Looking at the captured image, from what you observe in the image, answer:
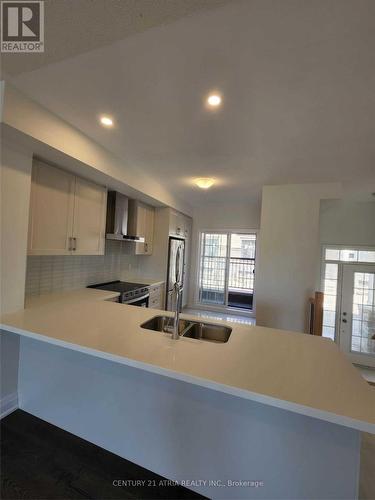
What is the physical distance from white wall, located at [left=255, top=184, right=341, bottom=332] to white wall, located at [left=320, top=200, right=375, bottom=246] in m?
0.87

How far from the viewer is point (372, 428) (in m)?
→ 0.76

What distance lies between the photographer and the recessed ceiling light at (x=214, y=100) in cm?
152

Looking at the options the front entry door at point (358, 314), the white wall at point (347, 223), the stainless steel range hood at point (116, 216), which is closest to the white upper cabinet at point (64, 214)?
the stainless steel range hood at point (116, 216)

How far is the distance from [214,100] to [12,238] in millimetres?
1853

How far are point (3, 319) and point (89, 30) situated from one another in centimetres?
191

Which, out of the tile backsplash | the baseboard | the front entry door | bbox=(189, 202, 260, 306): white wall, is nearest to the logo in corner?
the tile backsplash

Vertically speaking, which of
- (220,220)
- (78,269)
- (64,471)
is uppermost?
(220,220)

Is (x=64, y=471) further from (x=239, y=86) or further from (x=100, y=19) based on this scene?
(x=239, y=86)

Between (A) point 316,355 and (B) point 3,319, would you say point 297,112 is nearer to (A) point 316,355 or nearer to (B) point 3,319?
(A) point 316,355

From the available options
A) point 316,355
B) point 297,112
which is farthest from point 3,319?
point 297,112

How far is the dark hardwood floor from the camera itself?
130 centimetres

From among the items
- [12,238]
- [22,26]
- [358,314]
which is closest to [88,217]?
[12,238]

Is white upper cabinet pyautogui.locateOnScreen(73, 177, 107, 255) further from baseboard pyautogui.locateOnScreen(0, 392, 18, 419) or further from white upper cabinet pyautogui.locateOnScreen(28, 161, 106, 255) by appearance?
baseboard pyautogui.locateOnScreen(0, 392, 18, 419)

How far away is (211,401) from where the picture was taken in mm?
1271
